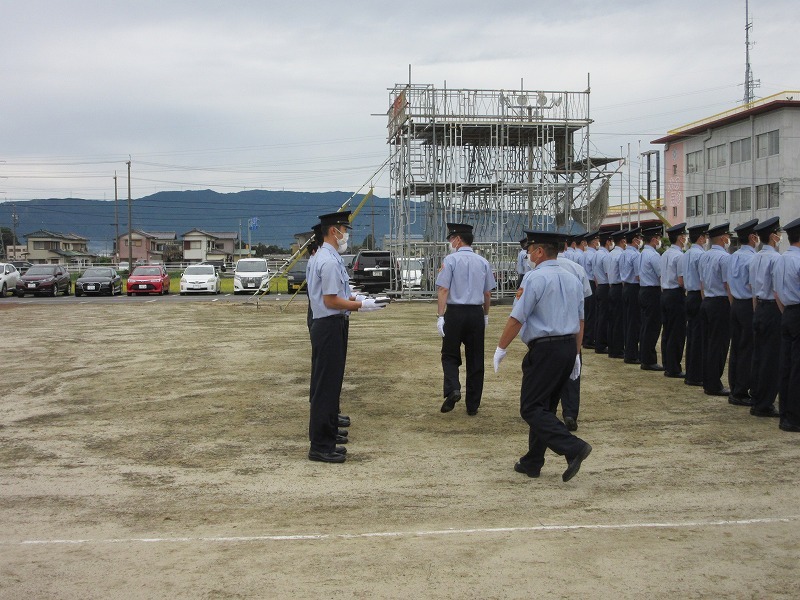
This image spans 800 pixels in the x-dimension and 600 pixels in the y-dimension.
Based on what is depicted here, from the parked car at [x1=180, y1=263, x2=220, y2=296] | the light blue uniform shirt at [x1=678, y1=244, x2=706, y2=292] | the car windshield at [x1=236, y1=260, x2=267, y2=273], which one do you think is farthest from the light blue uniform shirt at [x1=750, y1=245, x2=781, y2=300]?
the parked car at [x1=180, y1=263, x2=220, y2=296]

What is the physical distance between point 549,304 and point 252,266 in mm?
33623

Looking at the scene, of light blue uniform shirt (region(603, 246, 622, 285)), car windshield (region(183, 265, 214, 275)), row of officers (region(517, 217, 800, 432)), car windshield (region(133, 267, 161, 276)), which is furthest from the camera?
car windshield (region(183, 265, 214, 275))

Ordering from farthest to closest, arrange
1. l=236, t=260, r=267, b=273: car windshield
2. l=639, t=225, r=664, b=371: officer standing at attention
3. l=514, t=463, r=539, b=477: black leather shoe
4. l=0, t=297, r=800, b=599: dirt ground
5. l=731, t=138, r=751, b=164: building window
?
l=731, t=138, r=751, b=164: building window → l=236, t=260, r=267, b=273: car windshield → l=639, t=225, r=664, b=371: officer standing at attention → l=514, t=463, r=539, b=477: black leather shoe → l=0, t=297, r=800, b=599: dirt ground

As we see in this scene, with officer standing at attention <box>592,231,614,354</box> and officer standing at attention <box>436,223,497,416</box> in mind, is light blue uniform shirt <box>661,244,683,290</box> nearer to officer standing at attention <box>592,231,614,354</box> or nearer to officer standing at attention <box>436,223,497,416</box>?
officer standing at attention <box>592,231,614,354</box>

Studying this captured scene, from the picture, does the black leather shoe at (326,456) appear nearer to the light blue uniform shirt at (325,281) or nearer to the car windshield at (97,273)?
the light blue uniform shirt at (325,281)

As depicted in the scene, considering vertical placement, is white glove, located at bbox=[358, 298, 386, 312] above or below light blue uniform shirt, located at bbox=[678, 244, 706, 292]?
below

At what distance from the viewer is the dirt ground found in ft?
14.8

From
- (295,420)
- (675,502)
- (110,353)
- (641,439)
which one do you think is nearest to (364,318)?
(110,353)

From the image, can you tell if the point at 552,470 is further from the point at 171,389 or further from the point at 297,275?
the point at 297,275

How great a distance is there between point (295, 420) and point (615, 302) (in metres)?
6.95

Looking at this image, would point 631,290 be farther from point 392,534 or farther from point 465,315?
point 392,534

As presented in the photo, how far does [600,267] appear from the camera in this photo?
562 inches

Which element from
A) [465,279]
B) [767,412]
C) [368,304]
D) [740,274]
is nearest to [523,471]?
[368,304]

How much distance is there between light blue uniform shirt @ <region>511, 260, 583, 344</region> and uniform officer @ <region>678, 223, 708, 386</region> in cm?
490
